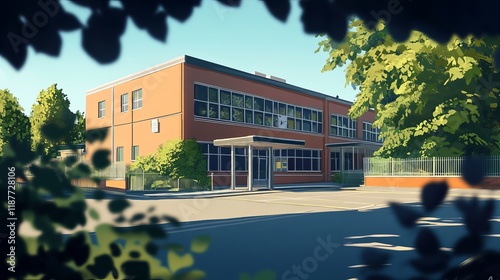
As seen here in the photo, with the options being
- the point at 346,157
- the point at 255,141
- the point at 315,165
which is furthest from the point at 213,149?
the point at 346,157

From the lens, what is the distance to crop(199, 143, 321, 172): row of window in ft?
87.0

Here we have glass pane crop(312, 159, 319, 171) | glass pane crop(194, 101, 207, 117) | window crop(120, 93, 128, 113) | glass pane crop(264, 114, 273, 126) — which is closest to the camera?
glass pane crop(194, 101, 207, 117)

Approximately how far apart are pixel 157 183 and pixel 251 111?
9951 mm

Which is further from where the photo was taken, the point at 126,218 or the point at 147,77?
the point at 147,77

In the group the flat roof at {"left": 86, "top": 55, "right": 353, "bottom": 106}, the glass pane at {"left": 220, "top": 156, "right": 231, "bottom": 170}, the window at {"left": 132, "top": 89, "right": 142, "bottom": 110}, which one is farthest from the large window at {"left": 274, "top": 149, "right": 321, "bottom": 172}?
the window at {"left": 132, "top": 89, "right": 142, "bottom": 110}


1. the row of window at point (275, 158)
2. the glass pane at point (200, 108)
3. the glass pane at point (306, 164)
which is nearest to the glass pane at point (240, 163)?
the row of window at point (275, 158)

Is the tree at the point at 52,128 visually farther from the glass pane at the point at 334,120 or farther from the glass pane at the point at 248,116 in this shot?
the glass pane at the point at 334,120

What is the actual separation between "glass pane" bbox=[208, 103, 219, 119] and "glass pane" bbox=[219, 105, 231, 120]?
0.39 m

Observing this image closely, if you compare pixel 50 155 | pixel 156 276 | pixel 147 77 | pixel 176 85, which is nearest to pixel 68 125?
pixel 50 155

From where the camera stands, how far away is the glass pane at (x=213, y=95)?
87.1 ft

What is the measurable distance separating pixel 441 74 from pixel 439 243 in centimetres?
1352

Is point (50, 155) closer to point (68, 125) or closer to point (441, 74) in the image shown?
point (68, 125)

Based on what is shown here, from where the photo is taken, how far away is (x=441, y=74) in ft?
42.6

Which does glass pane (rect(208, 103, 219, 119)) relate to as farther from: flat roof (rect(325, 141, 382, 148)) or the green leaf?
the green leaf
